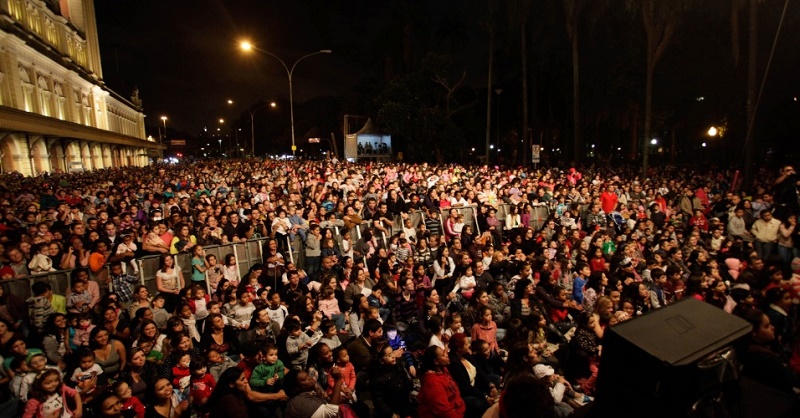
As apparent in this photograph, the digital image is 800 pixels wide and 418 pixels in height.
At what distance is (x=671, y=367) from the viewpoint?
1761mm

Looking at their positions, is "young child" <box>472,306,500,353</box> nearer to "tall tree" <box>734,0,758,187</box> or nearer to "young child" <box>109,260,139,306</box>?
"young child" <box>109,260,139,306</box>

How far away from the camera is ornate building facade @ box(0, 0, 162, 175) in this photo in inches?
1155

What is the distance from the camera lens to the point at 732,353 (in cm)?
198

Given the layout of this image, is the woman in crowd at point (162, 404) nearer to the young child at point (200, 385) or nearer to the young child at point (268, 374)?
the young child at point (200, 385)

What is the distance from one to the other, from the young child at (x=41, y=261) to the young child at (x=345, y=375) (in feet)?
18.1

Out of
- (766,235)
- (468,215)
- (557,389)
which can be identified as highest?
(468,215)

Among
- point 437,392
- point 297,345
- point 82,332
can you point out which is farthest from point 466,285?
point 82,332

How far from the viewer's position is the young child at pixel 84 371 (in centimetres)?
482

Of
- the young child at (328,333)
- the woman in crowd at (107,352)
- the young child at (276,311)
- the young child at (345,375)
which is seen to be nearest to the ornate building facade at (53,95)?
the woman in crowd at (107,352)

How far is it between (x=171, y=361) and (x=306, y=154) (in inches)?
3678

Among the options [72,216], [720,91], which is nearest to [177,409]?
[72,216]

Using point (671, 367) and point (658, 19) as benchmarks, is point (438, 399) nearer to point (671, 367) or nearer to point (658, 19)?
point (671, 367)

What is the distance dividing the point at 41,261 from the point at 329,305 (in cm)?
486

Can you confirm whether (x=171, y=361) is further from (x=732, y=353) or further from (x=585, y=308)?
(x=585, y=308)
